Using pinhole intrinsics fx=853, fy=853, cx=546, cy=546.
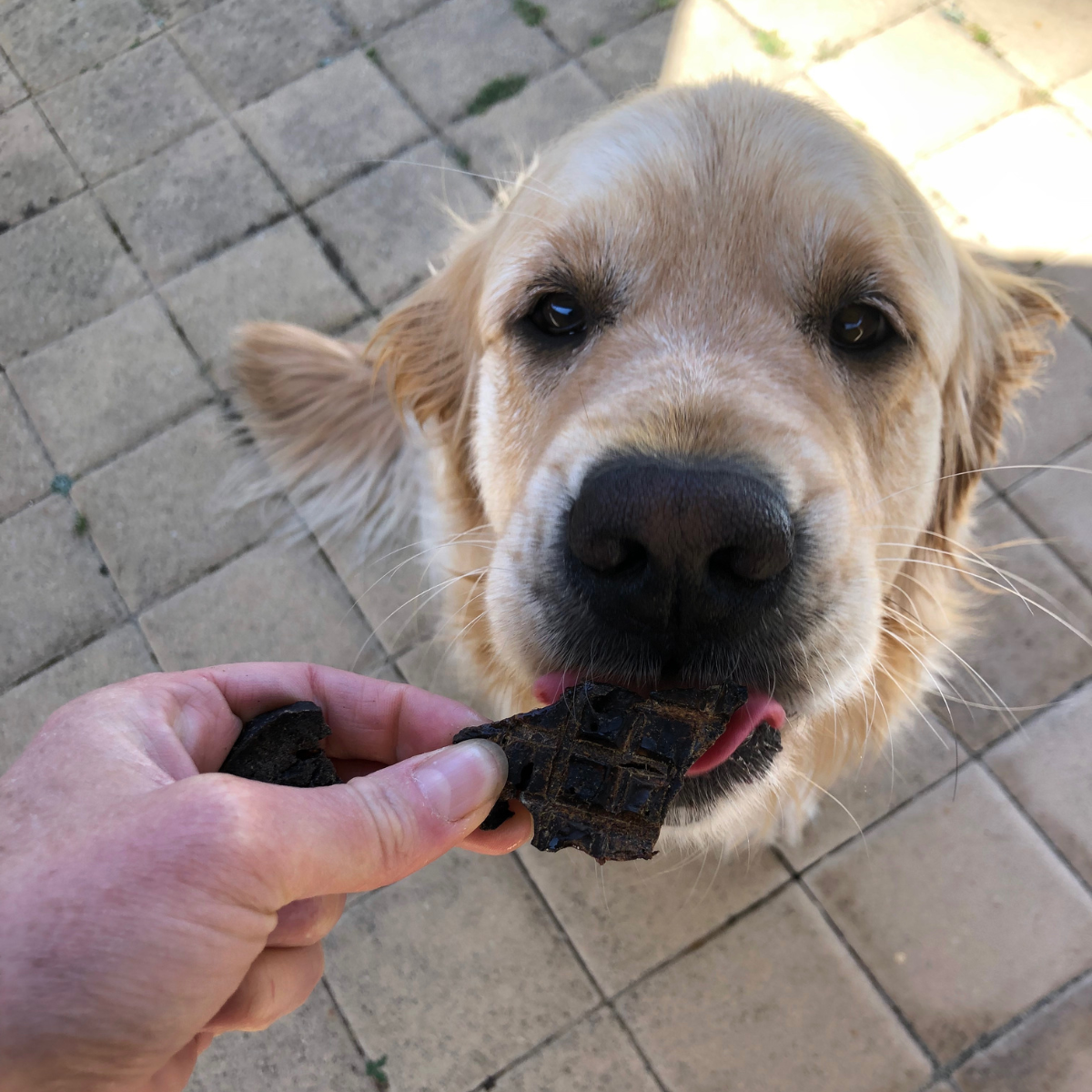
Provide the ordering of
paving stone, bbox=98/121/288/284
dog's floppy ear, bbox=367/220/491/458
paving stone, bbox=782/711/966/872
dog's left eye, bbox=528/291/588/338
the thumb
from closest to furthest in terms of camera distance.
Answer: the thumb < dog's left eye, bbox=528/291/588/338 < dog's floppy ear, bbox=367/220/491/458 < paving stone, bbox=782/711/966/872 < paving stone, bbox=98/121/288/284

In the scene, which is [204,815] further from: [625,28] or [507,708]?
[625,28]

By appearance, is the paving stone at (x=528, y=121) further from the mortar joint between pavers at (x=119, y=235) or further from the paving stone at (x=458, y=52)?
the mortar joint between pavers at (x=119, y=235)

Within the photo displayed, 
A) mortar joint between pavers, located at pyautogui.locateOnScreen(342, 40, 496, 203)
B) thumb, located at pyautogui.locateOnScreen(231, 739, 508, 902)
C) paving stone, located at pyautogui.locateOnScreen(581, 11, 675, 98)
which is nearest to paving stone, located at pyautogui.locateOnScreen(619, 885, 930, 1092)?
thumb, located at pyautogui.locateOnScreen(231, 739, 508, 902)

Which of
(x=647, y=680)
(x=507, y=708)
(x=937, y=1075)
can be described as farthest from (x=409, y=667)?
(x=937, y=1075)

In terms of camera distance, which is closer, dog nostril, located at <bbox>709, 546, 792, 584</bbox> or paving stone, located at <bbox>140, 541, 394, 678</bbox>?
dog nostril, located at <bbox>709, 546, 792, 584</bbox>

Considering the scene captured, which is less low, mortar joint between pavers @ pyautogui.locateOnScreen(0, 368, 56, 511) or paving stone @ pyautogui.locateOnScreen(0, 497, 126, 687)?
mortar joint between pavers @ pyautogui.locateOnScreen(0, 368, 56, 511)

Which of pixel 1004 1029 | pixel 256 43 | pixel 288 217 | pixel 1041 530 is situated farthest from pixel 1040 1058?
pixel 256 43

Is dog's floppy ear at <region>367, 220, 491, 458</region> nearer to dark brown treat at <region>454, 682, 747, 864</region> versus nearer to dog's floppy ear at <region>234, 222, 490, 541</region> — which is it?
dog's floppy ear at <region>234, 222, 490, 541</region>
